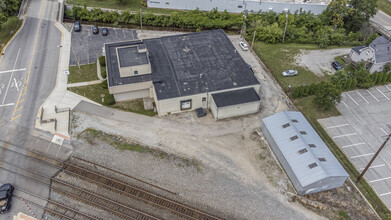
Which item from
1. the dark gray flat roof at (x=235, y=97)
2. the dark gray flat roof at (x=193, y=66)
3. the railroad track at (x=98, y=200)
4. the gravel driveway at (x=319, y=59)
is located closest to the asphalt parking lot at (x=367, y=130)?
the gravel driveway at (x=319, y=59)

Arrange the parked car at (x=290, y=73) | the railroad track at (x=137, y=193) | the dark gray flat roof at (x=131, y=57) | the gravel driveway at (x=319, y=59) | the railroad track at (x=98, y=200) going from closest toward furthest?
the railroad track at (x=98, y=200)
the railroad track at (x=137, y=193)
the dark gray flat roof at (x=131, y=57)
the parked car at (x=290, y=73)
the gravel driveway at (x=319, y=59)

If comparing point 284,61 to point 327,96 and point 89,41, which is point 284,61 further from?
point 89,41

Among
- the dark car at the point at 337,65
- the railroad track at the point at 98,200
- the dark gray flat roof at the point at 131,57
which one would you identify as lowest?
the railroad track at the point at 98,200

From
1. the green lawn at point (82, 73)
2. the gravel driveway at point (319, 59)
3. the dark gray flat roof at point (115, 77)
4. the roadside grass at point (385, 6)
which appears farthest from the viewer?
the roadside grass at point (385, 6)

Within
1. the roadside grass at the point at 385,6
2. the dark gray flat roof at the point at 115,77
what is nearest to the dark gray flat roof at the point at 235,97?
the dark gray flat roof at the point at 115,77

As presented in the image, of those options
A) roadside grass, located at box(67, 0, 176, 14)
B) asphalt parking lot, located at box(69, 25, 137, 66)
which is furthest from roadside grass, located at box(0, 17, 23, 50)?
roadside grass, located at box(67, 0, 176, 14)

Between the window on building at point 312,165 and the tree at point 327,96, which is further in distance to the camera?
the tree at point 327,96

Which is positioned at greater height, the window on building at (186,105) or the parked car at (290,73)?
the parked car at (290,73)

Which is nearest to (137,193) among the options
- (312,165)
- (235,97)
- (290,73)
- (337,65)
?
(235,97)

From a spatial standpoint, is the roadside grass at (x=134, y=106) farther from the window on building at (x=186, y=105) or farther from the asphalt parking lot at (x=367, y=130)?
the asphalt parking lot at (x=367, y=130)
